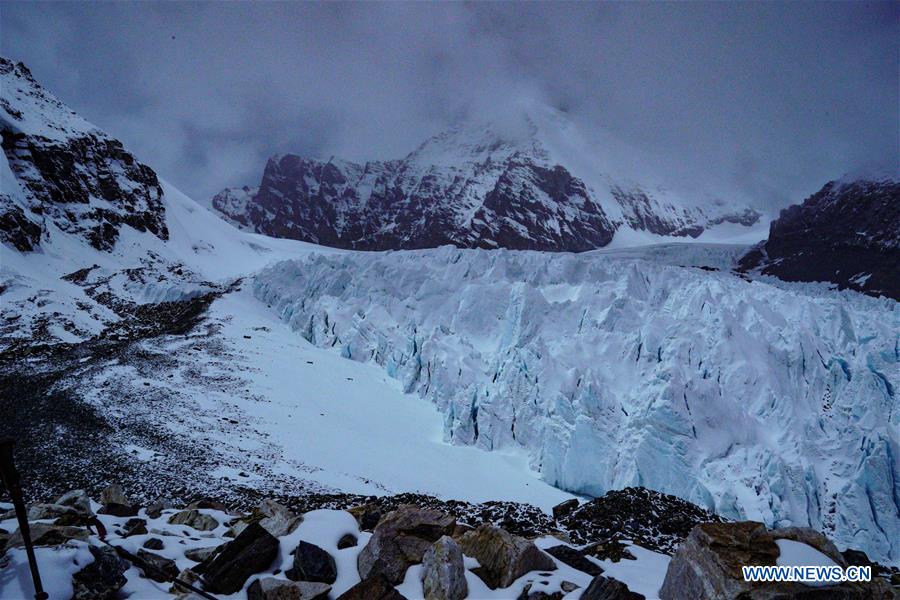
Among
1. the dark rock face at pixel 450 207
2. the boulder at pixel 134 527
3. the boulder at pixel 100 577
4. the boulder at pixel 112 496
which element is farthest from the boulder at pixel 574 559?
the dark rock face at pixel 450 207

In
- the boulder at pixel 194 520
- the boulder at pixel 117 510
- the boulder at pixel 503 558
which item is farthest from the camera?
the boulder at pixel 194 520

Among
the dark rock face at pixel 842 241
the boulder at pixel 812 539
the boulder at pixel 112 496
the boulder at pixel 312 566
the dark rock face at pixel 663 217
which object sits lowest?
the boulder at pixel 112 496

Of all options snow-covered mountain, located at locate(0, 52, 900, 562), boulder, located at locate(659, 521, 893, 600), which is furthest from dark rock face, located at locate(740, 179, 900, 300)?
boulder, located at locate(659, 521, 893, 600)

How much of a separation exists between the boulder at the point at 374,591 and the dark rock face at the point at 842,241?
100m

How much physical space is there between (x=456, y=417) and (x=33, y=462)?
13.6m

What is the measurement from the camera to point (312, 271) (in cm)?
4838

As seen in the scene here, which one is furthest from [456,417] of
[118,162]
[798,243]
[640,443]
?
[798,243]

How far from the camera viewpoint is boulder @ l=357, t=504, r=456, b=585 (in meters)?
5.86

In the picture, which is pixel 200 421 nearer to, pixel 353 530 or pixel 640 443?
pixel 353 530

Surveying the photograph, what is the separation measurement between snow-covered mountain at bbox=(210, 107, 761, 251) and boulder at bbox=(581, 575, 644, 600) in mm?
147650

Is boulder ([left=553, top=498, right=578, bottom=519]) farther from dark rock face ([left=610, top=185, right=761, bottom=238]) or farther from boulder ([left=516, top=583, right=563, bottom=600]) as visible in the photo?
dark rock face ([left=610, top=185, right=761, bottom=238])

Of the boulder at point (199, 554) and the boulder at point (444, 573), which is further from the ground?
the boulder at point (444, 573)

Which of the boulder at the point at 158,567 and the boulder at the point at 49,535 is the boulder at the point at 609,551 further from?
the boulder at the point at 49,535

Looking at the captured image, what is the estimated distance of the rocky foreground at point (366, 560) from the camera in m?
4.92
